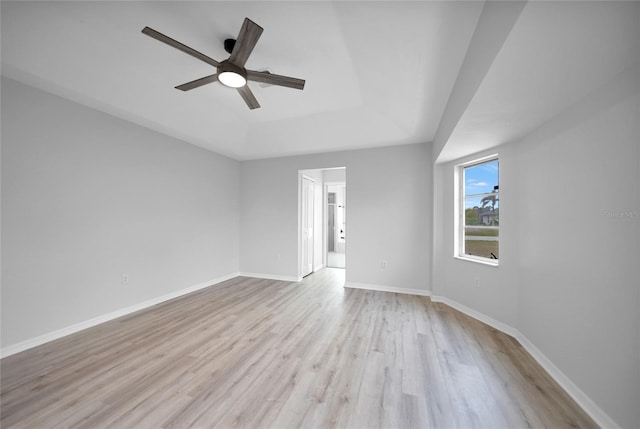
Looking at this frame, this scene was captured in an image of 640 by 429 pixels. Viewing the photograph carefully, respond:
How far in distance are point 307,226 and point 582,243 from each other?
3.97 metres

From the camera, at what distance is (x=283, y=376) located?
1.79 meters

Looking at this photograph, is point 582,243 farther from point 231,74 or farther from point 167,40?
point 167,40

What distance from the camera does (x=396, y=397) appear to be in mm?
1580

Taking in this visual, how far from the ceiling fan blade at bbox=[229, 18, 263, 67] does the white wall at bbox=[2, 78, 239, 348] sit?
2.25 metres

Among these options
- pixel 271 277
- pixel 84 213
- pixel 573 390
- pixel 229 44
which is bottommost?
pixel 271 277

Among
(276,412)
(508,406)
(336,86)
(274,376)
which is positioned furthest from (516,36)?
(274,376)

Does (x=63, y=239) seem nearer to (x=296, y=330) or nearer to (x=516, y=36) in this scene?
(x=296, y=330)

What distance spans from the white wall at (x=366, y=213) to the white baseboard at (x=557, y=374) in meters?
1.06

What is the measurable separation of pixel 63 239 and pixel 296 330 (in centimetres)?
276

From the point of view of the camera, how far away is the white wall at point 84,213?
2.10 metres

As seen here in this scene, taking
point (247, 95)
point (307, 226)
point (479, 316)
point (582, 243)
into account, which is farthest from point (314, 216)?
point (582, 243)

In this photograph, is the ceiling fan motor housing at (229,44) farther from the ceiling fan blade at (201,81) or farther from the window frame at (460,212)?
the window frame at (460,212)

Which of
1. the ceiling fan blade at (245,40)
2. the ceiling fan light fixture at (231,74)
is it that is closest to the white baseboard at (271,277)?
the ceiling fan light fixture at (231,74)

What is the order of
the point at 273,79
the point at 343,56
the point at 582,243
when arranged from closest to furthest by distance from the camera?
the point at 582,243, the point at 273,79, the point at 343,56
